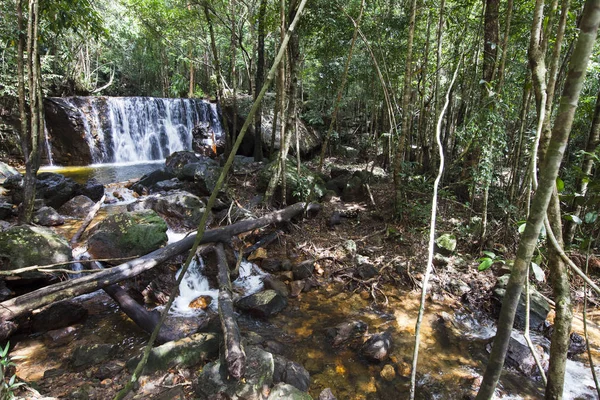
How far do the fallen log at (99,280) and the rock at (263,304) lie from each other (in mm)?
1237

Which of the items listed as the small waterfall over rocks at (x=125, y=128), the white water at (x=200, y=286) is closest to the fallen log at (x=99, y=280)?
the white water at (x=200, y=286)

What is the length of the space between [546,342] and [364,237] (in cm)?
317

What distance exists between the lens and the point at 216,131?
627 inches

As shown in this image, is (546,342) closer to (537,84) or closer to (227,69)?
(537,84)

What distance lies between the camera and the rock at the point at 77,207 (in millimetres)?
7751

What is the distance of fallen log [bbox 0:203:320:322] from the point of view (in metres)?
3.03

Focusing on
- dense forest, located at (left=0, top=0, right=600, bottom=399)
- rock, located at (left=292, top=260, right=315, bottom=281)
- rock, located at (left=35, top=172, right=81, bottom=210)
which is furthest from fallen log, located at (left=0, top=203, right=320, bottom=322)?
rock, located at (left=35, top=172, right=81, bottom=210)

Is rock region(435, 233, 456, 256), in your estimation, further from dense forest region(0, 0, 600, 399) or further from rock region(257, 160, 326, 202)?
rock region(257, 160, 326, 202)

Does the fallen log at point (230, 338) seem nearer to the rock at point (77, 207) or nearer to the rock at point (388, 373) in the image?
the rock at point (388, 373)

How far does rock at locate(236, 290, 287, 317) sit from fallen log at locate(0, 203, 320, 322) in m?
1.24

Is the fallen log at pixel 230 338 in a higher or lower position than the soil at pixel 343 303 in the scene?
higher

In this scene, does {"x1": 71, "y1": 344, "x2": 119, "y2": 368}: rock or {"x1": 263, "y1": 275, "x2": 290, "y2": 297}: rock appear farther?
{"x1": 263, "y1": 275, "x2": 290, "y2": 297}: rock

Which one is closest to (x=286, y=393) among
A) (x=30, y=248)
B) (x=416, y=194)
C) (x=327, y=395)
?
(x=327, y=395)

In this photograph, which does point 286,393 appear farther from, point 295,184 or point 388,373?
point 295,184
